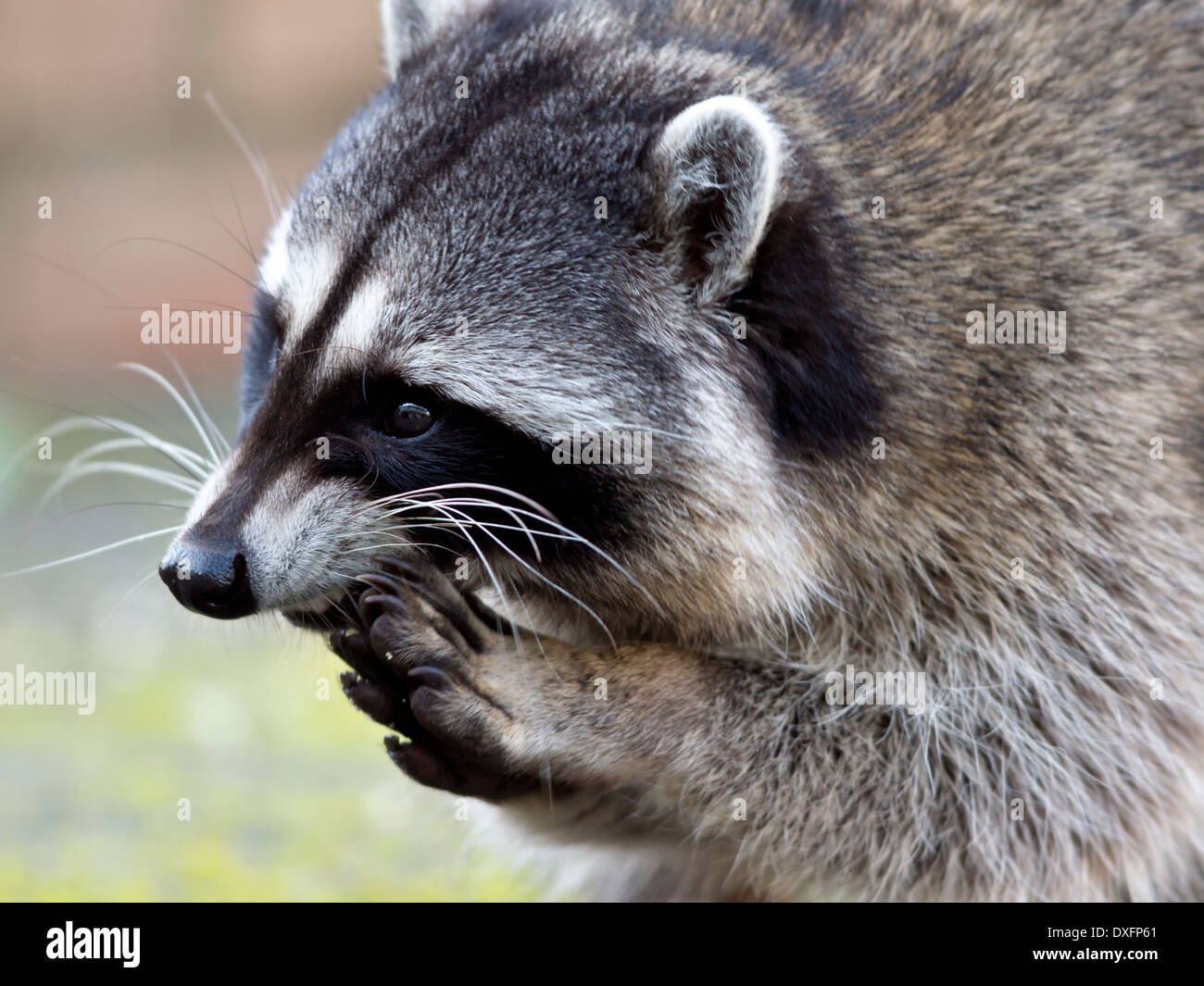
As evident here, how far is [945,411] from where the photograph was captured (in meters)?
3.62

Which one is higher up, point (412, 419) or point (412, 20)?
point (412, 20)

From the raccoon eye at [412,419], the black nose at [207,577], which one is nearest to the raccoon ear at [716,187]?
the raccoon eye at [412,419]

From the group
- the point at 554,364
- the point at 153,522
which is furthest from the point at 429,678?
the point at 153,522

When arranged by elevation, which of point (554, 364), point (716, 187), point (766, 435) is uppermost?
point (716, 187)

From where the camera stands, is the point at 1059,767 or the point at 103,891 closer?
the point at 1059,767

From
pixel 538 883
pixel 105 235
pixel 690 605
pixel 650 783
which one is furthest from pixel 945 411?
pixel 105 235

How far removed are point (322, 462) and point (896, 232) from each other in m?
1.57

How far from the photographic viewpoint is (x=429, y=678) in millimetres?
3381

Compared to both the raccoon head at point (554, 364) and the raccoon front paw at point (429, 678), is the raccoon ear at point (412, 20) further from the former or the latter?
the raccoon front paw at point (429, 678)

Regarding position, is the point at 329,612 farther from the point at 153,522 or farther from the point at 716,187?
the point at 153,522

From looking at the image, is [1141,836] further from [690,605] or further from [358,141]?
[358,141]

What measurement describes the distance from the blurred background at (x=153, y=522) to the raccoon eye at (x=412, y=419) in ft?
2.39

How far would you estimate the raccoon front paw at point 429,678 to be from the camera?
3.37 m

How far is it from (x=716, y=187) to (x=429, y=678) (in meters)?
1.35
